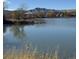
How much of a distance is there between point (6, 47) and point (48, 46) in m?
0.49

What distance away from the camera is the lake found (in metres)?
2.24

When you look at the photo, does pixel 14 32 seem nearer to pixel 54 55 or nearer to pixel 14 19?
pixel 14 19

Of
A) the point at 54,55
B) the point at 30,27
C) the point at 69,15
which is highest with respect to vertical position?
the point at 69,15

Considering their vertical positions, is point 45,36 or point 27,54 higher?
point 45,36

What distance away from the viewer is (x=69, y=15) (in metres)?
2.27

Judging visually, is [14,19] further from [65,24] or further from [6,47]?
[65,24]

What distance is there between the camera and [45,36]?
2266mm

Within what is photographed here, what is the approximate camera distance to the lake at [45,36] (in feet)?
7.35

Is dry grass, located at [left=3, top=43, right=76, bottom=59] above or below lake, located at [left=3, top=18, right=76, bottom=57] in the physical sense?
below

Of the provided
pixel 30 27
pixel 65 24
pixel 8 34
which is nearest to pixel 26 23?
pixel 30 27

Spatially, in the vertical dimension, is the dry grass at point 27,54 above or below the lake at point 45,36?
below

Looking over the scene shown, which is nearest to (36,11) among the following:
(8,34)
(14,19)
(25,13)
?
(25,13)

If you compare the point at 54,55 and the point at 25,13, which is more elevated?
the point at 25,13

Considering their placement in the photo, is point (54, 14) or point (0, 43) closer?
point (0, 43)
